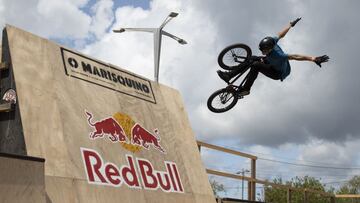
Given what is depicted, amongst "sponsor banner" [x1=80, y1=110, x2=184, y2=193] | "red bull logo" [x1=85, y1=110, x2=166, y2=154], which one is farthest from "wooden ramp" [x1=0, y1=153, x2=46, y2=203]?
"red bull logo" [x1=85, y1=110, x2=166, y2=154]

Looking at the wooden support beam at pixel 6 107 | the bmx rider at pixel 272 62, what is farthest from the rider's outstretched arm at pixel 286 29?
the wooden support beam at pixel 6 107

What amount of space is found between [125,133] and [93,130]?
0.97 m

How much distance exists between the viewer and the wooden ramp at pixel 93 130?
28.4ft

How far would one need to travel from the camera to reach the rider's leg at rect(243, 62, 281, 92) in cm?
1048

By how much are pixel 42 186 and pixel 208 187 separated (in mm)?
5750

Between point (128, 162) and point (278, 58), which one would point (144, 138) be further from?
point (278, 58)

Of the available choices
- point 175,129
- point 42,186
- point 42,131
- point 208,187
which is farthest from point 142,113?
point 42,186

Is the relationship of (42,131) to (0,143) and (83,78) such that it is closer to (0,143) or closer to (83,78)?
(0,143)

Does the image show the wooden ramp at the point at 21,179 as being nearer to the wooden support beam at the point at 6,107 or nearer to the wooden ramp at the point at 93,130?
the wooden ramp at the point at 93,130

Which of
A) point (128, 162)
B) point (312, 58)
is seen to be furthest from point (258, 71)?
point (128, 162)

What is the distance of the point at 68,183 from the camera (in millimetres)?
8594

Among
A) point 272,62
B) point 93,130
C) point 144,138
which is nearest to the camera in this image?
point 93,130

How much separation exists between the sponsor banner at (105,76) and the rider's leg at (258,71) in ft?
8.41

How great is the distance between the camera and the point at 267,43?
33.1 ft
